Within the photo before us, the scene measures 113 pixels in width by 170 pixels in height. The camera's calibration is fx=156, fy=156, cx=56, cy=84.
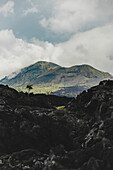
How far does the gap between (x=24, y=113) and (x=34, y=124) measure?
6.61 meters

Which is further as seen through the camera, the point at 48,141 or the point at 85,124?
the point at 85,124

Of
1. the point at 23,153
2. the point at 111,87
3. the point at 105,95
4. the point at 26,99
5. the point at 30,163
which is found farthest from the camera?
the point at 26,99

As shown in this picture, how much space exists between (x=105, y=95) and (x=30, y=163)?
40660 millimetres

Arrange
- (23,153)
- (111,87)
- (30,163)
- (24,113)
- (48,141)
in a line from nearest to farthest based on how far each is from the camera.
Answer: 1. (30,163)
2. (23,153)
3. (48,141)
4. (24,113)
5. (111,87)

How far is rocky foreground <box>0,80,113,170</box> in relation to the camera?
45344mm

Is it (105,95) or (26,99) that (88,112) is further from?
(26,99)

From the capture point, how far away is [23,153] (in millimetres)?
52000

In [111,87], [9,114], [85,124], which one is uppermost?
[111,87]

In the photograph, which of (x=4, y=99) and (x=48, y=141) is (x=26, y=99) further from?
(x=48, y=141)

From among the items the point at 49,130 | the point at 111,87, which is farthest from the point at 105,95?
the point at 49,130

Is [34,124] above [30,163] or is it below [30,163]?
above

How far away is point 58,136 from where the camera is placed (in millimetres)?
59562

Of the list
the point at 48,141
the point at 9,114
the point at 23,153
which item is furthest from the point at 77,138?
the point at 9,114

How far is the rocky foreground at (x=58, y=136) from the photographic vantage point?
45.3 meters
